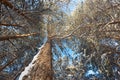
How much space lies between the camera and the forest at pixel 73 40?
1069 centimetres

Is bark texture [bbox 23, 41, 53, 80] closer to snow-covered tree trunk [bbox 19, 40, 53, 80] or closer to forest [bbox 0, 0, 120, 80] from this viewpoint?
snow-covered tree trunk [bbox 19, 40, 53, 80]

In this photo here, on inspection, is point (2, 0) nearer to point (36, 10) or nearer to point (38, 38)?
point (36, 10)

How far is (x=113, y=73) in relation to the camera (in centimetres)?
1400

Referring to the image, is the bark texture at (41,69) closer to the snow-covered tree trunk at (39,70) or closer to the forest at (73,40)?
the snow-covered tree trunk at (39,70)

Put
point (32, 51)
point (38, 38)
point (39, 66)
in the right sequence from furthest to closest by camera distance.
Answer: point (32, 51)
point (38, 38)
point (39, 66)

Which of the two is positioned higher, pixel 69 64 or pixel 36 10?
pixel 36 10

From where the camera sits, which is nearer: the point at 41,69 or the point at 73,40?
the point at 41,69

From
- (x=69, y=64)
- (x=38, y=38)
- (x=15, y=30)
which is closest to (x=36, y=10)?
(x=15, y=30)

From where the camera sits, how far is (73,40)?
45.8 feet

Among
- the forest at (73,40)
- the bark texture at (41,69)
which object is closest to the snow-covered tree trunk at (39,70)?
the bark texture at (41,69)

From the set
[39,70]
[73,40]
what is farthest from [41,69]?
[73,40]

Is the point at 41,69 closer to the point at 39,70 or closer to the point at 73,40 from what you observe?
the point at 39,70

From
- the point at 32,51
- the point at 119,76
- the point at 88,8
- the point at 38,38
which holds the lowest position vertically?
the point at 119,76

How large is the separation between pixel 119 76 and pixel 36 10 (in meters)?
7.78
